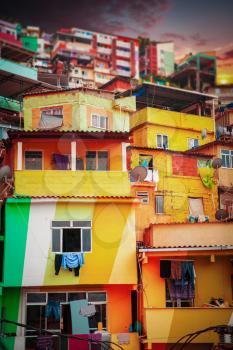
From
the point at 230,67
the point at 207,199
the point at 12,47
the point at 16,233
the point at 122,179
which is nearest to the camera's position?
the point at 16,233

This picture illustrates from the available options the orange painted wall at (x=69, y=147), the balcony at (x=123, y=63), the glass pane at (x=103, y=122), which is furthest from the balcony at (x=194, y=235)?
the balcony at (x=123, y=63)

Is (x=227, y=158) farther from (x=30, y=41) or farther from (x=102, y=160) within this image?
(x=30, y=41)

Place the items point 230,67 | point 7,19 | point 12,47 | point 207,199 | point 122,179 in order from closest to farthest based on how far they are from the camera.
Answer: point 122,179, point 207,199, point 12,47, point 230,67, point 7,19

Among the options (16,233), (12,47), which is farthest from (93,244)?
(12,47)

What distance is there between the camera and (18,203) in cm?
1928

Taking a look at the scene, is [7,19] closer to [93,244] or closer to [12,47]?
[12,47]

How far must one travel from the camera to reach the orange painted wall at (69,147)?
22.8 metres

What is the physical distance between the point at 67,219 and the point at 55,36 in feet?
261

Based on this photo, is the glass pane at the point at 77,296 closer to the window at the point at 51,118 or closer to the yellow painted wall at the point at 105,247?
the yellow painted wall at the point at 105,247

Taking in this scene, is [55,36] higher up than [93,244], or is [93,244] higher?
[55,36]

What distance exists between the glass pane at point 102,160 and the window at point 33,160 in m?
2.74

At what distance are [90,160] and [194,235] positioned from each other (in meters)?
6.13

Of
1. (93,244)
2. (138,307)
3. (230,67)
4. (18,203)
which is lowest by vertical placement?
(138,307)

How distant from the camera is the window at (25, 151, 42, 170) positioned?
22620 millimetres
